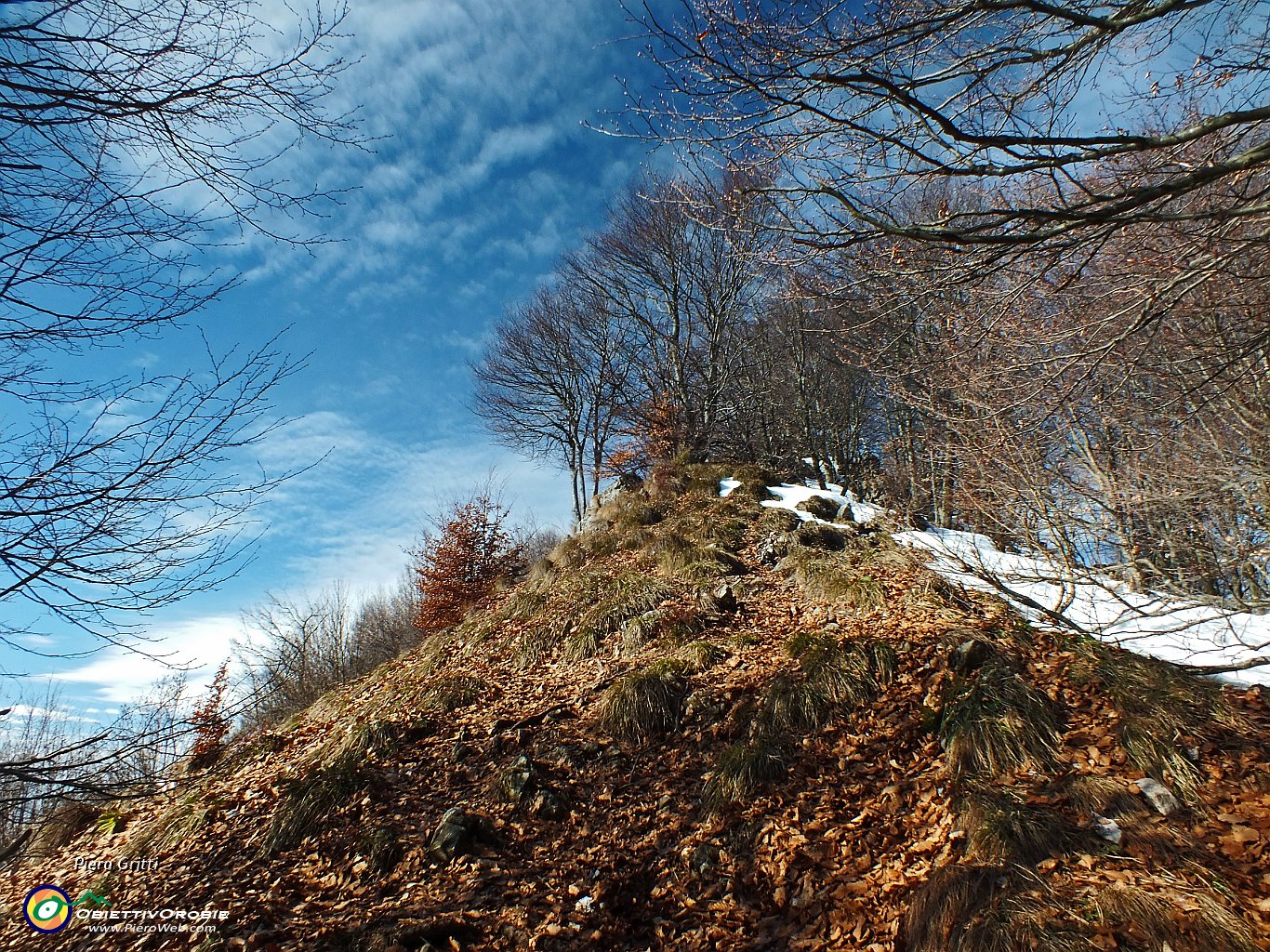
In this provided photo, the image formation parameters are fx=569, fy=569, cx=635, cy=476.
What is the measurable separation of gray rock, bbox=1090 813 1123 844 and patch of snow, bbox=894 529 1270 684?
1.31m

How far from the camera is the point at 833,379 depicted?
17.8 meters

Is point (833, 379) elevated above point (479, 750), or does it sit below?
above

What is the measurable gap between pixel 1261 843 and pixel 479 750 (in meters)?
5.10

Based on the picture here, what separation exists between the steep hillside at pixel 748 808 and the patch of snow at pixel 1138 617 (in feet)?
1.12

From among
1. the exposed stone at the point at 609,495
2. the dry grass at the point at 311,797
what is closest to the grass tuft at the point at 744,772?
the dry grass at the point at 311,797

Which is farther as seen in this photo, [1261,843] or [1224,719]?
[1224,719]

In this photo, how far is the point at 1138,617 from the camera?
168 inches

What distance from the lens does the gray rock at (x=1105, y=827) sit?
9.38ft

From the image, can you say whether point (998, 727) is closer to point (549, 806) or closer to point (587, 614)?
point (549, 806)

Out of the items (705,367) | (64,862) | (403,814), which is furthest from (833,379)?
(64,862)

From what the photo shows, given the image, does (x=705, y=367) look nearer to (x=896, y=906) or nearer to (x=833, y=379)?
(x=833, y=379)

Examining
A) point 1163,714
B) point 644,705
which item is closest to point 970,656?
point 1163,714

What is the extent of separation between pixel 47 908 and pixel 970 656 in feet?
23.8

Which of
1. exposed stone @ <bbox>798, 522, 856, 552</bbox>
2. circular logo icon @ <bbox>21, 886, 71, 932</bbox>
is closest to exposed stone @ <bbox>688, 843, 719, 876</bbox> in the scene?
circular logo icon @ <bbox>21, 886, 71, 932</bbox>
